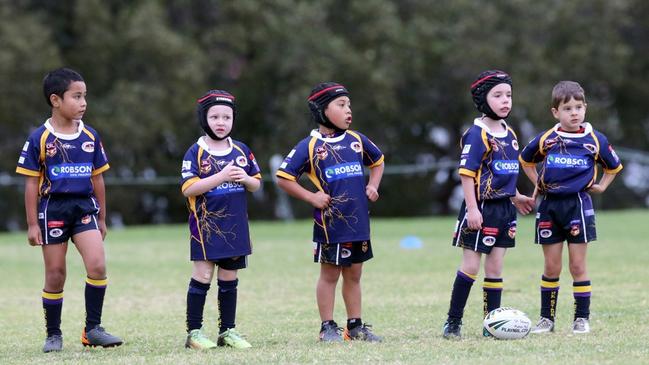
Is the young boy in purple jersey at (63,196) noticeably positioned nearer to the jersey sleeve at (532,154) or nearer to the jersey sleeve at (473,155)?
the jersey sleeve at (473,155)

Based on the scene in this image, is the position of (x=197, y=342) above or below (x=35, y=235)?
below

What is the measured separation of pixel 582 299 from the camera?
25.8ft

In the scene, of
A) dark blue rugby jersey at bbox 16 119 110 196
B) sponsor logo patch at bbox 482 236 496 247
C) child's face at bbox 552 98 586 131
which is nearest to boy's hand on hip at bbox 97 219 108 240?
dark blue rugby jersey at bbox 16 119 110 196

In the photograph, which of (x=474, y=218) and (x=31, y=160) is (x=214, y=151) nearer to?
(x=31, y=160)

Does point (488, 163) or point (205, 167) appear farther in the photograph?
point (488, 163)

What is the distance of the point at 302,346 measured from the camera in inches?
289

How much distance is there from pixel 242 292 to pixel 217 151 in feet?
14.8

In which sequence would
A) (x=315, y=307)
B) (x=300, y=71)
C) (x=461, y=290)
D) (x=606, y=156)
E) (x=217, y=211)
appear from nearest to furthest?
(x=217, y=211), (x=461, y=290), (x=606, y=156), (x=315, y=307), (x=300, y=71)

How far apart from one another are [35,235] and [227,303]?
1.33 meters

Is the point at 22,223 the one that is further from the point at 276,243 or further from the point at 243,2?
the point at 276,243

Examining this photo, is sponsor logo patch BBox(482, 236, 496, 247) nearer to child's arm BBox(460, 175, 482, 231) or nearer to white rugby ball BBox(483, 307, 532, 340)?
child's arm BBox(460, 175, 482, 231)

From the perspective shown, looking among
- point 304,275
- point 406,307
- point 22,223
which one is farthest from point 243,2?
point 406,307

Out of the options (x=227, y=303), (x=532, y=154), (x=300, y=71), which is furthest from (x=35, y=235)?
(x=300, y=71)

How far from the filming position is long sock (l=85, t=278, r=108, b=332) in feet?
25.1
